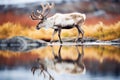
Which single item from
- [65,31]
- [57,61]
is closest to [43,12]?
[65,31]

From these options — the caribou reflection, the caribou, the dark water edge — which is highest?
the caribou

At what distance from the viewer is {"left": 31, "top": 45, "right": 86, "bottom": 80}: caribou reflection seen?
6.43 feet

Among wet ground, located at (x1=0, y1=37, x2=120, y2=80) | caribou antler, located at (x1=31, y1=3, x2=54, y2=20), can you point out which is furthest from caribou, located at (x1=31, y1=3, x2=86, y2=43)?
wet ground, located at (x1=0, y1=37, x2=120, y2=80)

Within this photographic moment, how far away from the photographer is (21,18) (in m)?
2.11

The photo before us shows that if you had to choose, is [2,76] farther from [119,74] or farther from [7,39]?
[119,74]

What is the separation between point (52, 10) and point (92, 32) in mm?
346

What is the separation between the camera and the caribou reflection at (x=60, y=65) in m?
1.96

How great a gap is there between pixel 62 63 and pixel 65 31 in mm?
238

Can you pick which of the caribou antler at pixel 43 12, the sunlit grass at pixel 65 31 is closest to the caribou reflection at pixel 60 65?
the sunlit grass at pixel 65 31

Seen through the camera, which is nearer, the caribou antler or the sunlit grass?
the sunlit grass

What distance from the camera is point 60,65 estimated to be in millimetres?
1998

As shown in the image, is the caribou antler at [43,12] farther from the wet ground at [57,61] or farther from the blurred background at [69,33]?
the wet ground at [57,61]

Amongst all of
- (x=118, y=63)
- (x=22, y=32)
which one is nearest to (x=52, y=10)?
(x=22, y=32)

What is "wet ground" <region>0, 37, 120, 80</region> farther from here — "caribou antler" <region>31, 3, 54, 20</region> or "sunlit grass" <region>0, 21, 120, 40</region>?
"caribou antler" <region>31, 3, 54, 20</region>
